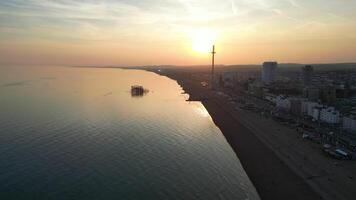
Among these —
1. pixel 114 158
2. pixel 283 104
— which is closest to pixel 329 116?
pixel 283 104

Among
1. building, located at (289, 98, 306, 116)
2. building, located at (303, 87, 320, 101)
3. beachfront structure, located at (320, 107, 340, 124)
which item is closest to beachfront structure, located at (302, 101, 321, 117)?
building, located at (289, 98, 306, 116)

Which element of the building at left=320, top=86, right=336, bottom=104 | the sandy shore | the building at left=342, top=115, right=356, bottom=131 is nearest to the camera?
the sandy shore

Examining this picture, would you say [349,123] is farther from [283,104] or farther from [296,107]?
[283,104]

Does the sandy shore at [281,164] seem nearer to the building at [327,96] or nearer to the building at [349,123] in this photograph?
the building at [349,123]

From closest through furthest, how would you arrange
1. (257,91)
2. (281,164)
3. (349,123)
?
(281,164), (349,123), (257,91)

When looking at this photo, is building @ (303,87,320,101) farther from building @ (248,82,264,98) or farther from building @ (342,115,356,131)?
building @ (342,115,356,131)

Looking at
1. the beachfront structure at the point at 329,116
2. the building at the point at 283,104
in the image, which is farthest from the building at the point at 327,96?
the beachfront structure at the point at 329,116
